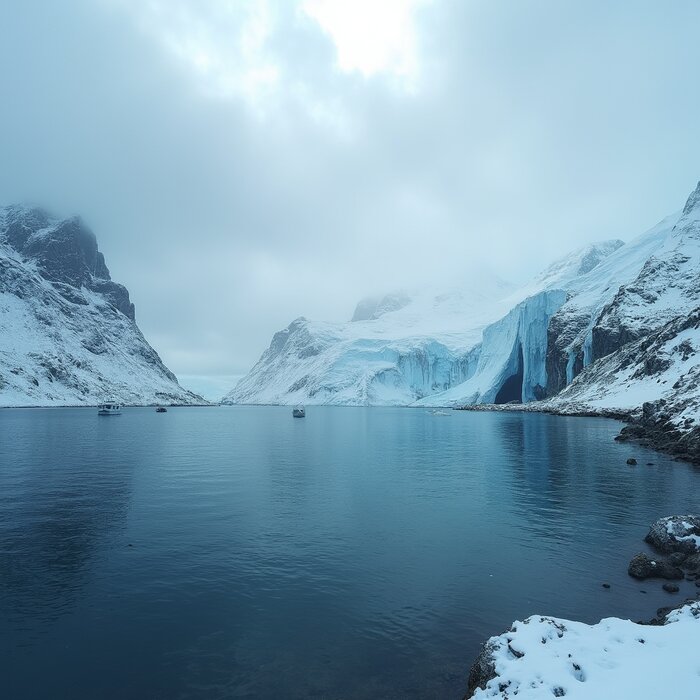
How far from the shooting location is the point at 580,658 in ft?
30.9

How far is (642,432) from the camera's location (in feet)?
186

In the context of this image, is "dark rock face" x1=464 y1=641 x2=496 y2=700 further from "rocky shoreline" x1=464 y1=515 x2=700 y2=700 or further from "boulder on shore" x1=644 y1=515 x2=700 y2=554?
"boulder on shore" x1=644 y1=515 x2=700 y2=554

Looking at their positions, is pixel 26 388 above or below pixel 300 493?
above

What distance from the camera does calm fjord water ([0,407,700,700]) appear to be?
11.4 meters

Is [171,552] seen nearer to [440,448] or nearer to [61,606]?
[61,606]

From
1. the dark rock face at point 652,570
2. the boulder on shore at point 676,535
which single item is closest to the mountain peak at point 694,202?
the boulder on shore at point 676,535

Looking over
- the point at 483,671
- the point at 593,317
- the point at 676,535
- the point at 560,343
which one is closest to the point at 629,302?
the point at 593,317

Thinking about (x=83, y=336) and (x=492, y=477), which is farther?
(x=83, y=336)

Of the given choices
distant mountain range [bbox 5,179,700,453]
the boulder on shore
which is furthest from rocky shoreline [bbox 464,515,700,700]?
distant mountain range [bbox 5,179,700,453]

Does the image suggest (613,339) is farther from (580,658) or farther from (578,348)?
(580,658)

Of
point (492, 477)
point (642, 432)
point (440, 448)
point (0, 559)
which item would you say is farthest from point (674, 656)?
point (642, 432)

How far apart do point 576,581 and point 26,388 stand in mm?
166645

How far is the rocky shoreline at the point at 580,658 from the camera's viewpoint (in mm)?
8461

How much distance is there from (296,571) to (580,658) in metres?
10.4
